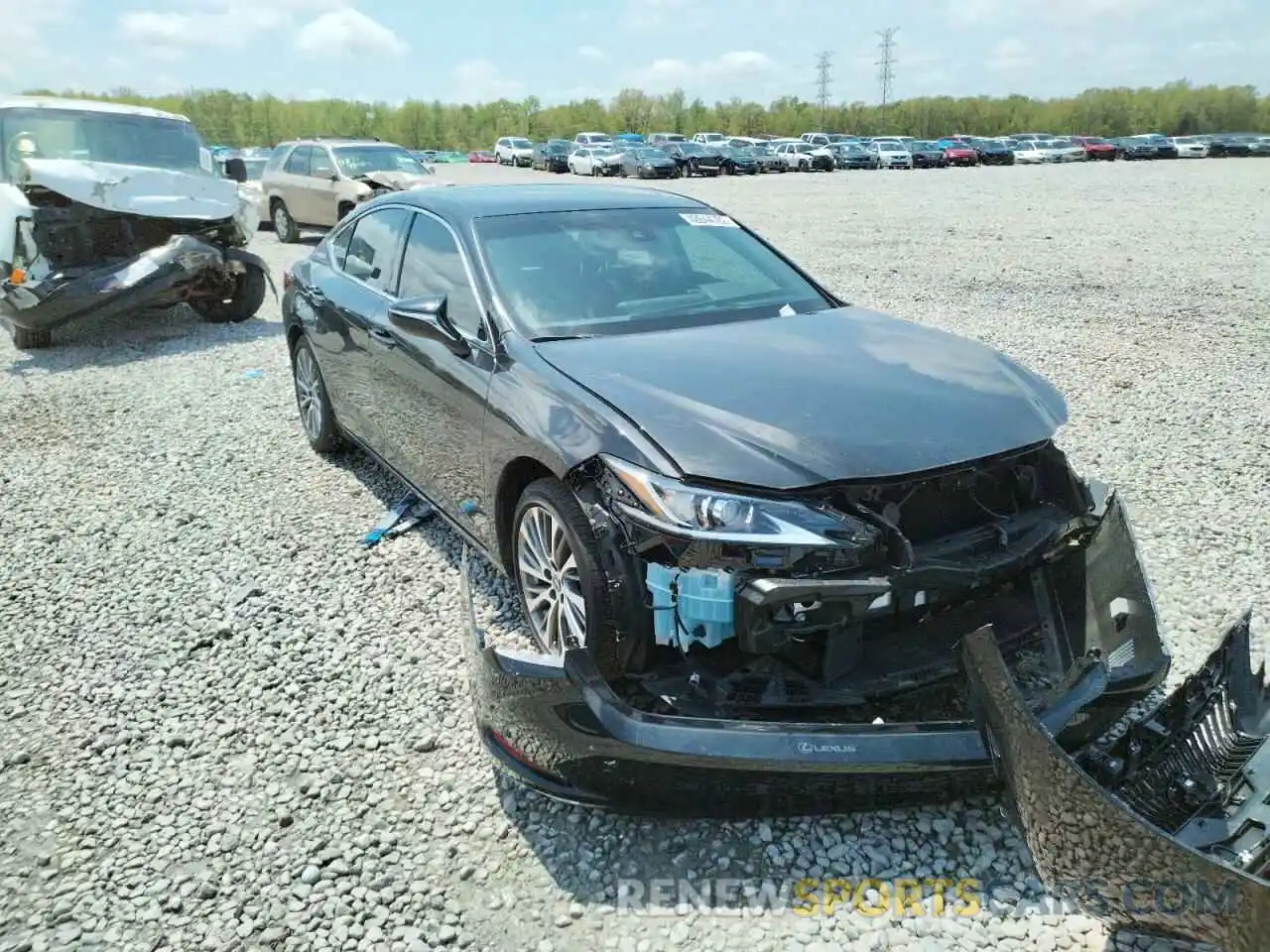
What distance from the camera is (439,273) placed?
162 inches

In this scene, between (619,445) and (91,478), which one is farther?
(91,478)

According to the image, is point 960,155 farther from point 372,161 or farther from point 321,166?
point 321,166

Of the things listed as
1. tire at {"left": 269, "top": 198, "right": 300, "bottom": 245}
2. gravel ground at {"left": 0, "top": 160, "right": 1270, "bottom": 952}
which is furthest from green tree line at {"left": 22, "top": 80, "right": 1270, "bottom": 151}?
gravel ground at {"left": 0, "top": 160, "right": 1270, "bottom": 952}

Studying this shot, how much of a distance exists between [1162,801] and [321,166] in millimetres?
15171

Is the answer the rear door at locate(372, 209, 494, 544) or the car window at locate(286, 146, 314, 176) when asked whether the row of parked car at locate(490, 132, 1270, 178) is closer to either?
the car window at locate(286, 146, 314, 176)

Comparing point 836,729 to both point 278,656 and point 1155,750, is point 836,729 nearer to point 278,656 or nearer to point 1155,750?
point 1155,750

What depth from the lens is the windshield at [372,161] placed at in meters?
14.6

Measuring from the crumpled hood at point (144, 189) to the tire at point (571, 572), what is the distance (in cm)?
770

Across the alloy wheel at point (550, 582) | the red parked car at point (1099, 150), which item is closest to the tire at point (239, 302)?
the alloy wheel at point (550, 582)

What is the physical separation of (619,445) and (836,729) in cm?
102

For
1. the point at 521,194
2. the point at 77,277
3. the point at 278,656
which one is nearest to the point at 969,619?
the point at 278,656

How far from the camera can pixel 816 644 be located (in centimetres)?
259

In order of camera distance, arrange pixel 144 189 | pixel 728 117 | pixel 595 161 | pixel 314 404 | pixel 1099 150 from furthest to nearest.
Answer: pixel 728 117
pixel 1099 150
pixel 595 161
pixel 144 189
pixel 314 404

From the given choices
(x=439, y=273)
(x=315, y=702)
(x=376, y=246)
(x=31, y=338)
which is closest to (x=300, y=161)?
(x=31, y=338)
